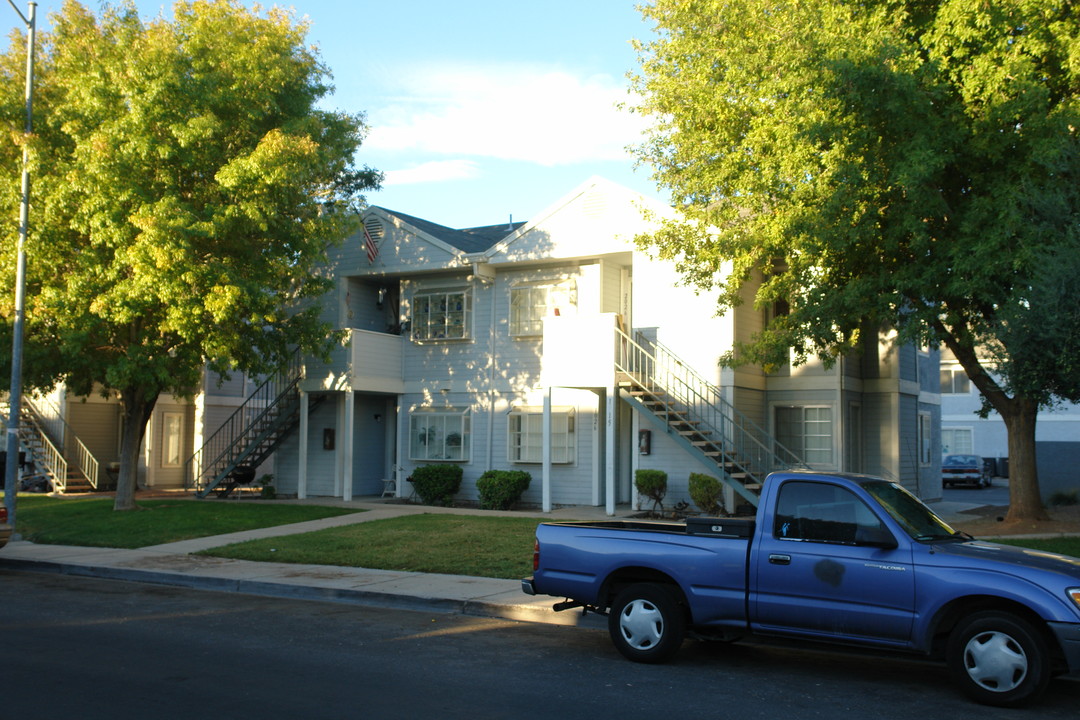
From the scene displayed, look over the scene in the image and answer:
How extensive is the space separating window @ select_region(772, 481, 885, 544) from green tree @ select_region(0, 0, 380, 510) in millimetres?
13330

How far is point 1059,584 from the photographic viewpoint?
7.05m

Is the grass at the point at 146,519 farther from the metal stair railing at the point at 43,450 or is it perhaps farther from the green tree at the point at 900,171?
the green tree at the point at 900,171

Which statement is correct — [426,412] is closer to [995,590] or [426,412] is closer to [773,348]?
[773,348]

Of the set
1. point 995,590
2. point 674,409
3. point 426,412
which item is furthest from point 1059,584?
point 426,412

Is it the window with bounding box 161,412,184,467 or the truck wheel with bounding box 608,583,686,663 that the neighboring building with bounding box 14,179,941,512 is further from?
the truck wheel with bounding box 608,583,686,663

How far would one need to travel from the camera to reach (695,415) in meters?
21.1

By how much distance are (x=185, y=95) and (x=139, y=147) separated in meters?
A: 1.45

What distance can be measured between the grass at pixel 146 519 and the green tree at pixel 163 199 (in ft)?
4.64

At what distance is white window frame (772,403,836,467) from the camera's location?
22031 mm

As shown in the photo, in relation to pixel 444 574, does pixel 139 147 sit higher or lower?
higher

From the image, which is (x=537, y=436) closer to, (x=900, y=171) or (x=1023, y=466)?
(x=1023, y=466)

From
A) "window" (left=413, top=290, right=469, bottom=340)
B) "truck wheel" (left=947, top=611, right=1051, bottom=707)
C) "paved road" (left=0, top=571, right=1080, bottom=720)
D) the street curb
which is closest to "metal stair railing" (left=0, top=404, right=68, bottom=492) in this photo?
"window" (left=413, top=290, right=469, bottom=340)

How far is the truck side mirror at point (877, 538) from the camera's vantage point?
759cm

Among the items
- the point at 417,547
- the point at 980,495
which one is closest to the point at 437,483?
the point at 417,547
